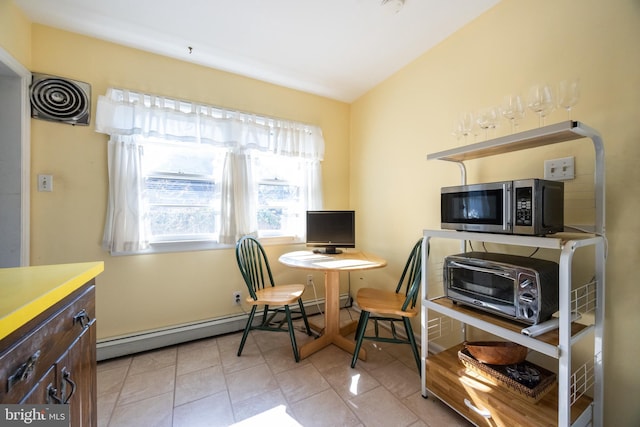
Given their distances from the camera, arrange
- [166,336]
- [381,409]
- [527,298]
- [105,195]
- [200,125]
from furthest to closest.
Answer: [200,125] < [166,336] < [105,195] < [381,409] < [527,298]

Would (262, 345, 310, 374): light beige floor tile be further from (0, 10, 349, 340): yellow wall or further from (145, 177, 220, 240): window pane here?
(145, 177, 220, 240): window pane

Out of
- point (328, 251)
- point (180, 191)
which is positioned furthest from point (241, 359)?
point (180, 191)

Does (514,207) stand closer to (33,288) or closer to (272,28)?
(33,288)

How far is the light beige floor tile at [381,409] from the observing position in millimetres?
1369

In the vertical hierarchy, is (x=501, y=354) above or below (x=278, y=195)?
below

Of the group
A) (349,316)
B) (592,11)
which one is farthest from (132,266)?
(592,11)

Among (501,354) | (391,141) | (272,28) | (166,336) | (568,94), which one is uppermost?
(272,28)

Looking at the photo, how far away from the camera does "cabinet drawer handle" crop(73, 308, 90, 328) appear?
2.96 feet

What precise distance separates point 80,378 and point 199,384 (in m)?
0.91

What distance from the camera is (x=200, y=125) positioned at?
7.17 ft

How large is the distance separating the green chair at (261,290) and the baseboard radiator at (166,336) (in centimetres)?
24

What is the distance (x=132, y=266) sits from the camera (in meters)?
2.00

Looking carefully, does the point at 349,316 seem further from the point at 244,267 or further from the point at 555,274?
the point at 555,274

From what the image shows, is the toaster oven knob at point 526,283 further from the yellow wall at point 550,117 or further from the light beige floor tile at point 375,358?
the light beige floor tile at point 375,358
